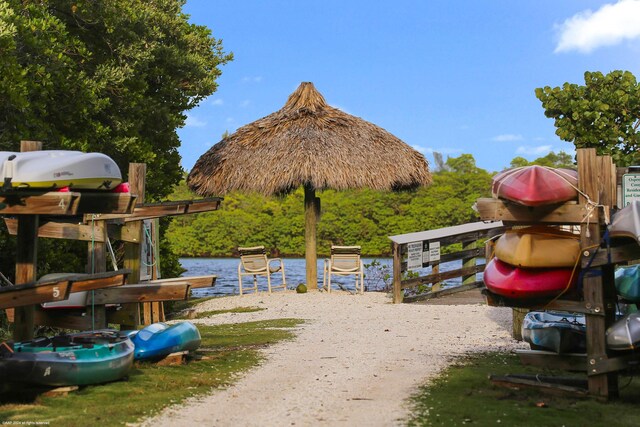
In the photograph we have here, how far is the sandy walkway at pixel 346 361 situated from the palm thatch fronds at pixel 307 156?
2879 millimetres

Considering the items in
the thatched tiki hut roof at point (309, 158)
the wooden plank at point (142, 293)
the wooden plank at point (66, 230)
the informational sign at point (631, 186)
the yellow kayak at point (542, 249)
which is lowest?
the wooden plank at point (142, 293)

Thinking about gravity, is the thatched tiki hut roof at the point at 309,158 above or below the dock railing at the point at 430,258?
above

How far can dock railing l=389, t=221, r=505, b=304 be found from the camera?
622 inches

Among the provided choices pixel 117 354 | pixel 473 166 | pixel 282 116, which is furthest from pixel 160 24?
pixel 473 166

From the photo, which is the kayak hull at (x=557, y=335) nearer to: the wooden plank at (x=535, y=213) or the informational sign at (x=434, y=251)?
the wooden plank at (x=535, y=213)

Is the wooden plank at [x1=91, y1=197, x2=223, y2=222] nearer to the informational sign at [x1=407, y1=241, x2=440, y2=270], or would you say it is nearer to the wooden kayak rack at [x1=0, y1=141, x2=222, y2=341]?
the wooden kayak rack at [x1=0, y1=141, x2=222, y2=341]

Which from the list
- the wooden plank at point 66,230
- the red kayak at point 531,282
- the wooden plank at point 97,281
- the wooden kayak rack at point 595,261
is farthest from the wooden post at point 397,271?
the wooden kayak rack at point 595,261

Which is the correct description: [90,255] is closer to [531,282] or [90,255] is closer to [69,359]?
[69,359]

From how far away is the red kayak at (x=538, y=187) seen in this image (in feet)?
21.0

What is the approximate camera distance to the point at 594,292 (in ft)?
21.2

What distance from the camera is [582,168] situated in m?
6.54

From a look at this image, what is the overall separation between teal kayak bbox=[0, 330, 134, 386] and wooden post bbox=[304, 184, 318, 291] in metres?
10.6

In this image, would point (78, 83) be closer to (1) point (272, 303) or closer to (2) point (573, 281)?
(1) point (272, 303)

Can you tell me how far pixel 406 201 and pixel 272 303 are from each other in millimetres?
27784
